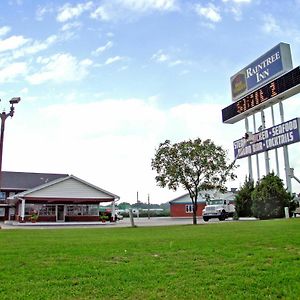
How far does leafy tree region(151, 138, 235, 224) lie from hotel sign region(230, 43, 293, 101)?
14419 mm

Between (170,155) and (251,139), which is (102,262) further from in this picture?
(251,139)

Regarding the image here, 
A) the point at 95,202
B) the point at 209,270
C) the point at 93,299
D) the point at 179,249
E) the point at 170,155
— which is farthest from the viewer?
the point at 95,202

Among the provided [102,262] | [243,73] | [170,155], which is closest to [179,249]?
[102,262]

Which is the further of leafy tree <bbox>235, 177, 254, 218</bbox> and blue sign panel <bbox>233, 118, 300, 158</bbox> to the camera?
leafy tree <bbox>235, 177, 254, 218</bbox>

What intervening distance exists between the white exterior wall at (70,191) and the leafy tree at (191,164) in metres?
15.4

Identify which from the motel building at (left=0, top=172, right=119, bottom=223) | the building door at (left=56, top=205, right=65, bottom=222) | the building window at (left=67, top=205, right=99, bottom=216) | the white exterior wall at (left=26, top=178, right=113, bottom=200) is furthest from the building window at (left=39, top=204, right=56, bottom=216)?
the white exterior wall at (left=26, top=178, right=113, bottom=200)

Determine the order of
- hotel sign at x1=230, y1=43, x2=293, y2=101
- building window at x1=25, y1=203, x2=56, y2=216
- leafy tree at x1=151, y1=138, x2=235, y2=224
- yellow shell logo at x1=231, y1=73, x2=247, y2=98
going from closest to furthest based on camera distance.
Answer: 1. leafy tree at x1=151, y1=138, x2=235, y2=224
2. hotel sign at x1=230, y1=43, x2=293, y2=101
3. building window at x1=25, y1=203, x2=56, y2=216
4. yellow shell logo at x1=231, y1=73, x2=247, y2=98

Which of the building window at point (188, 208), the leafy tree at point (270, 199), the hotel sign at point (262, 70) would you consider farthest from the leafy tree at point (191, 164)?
the building window at point (188, 208)

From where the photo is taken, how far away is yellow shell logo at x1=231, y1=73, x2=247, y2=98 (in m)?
48.3

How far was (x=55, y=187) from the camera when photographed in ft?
151

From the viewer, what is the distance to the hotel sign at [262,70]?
4184cm

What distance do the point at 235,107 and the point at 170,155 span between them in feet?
60.8

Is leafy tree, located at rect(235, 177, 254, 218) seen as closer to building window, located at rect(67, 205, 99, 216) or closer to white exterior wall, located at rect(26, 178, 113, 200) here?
white exterior wall, located at rect(26, 178, 113, 200)

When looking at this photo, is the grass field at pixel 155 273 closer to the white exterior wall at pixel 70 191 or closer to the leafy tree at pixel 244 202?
the leafy tree at pixel 244 202
